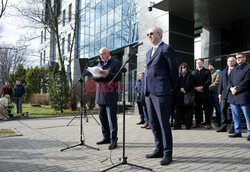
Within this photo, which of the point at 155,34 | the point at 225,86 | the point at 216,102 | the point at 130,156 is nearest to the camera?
the point at 155,34

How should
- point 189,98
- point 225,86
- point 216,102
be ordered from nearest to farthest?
point 225,86 < point 189,98 < point 216,102

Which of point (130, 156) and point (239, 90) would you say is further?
point (239, 90)

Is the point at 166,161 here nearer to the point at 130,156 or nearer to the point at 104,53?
the point at 130,156

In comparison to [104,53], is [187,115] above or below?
below

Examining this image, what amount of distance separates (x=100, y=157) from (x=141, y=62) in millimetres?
7538

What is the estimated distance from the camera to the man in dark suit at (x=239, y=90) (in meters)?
5.11

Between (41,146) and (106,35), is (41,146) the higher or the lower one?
the lower one

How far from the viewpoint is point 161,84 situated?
3439 millimetres

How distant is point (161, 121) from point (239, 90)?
277 centimetres

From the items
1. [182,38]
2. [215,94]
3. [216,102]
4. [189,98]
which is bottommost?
[216,102]

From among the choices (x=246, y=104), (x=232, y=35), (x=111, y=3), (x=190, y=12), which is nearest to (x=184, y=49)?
(x=190, y=12)

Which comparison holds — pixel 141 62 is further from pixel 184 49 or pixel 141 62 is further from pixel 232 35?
pixel 232 35

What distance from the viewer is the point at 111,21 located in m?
23.4

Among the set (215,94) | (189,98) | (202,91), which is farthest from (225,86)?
(215,94)
